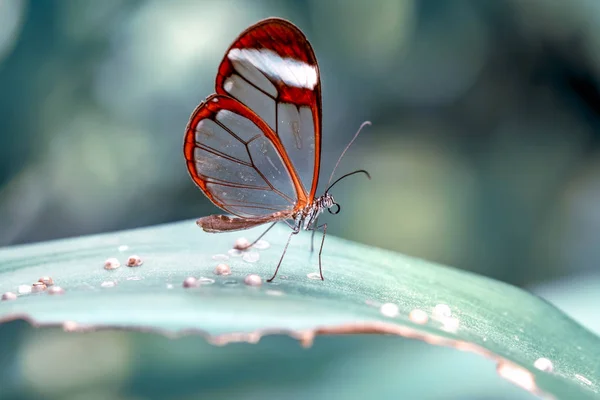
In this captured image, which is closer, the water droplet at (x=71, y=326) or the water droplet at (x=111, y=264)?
the water droplet at (x=71, y=326)

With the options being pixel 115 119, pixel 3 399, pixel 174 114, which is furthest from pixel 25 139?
pixel 3 399

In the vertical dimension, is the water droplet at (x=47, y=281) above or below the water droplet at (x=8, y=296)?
above

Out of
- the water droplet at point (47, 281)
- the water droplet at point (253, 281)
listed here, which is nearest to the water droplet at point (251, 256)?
the water droplet at point (253, 281)

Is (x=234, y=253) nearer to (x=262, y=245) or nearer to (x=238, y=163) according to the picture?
(x=262, y=245)

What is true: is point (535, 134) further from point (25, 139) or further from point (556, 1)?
point (25, 139)

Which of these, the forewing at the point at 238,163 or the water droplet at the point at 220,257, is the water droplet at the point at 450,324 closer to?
the water droplet at the point at 220,257
